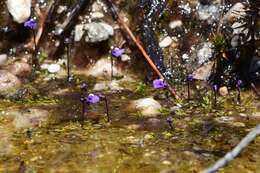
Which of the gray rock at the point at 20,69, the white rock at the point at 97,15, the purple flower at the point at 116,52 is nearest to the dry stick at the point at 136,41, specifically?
the white rock at the point at 97,15

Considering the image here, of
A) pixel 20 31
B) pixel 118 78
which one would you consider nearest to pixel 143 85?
pixel 118 78

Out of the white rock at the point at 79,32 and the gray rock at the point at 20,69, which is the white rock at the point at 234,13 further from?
the gray rock at the point at 20,69

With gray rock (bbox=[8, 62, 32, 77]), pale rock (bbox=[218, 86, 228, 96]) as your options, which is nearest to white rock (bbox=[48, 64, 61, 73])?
gray rock (bbox=[8, 62, 32, 77])

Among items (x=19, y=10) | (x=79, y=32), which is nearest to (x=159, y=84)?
(x=79, y=32)

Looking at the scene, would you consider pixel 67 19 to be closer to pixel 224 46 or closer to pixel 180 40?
pixel 180 40

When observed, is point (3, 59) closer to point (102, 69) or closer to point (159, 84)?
point (102, 69)

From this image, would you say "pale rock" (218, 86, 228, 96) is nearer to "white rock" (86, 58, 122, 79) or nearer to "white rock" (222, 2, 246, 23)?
"white rock" (222, 2, 246, 23)
